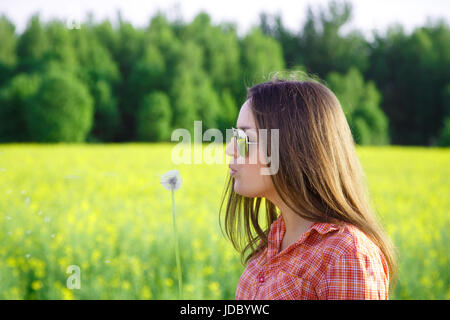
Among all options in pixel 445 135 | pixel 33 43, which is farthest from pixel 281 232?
pixel 445 135

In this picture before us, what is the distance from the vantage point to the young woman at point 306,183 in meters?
0.94

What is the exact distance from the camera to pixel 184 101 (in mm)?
23625

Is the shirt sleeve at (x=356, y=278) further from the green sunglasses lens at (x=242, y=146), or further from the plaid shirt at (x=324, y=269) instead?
the green sunglasses lens at (x=242, y=146)

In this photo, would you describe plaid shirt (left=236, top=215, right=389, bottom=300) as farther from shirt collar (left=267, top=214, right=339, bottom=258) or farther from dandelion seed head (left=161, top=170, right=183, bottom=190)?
dandelion seed head (left=161, top=170, right=183, bottom=190)

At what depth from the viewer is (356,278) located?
2.77 ft

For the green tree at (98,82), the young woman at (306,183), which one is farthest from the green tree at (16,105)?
the young woman at (306,183)

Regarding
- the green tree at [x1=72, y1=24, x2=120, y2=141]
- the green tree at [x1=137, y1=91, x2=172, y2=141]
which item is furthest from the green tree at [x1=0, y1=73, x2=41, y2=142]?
the green tree at [x1=137, y1=91, x2=172, y2=141]

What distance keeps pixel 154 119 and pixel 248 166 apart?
69.4 feet

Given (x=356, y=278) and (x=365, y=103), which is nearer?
(x=356, y=278)

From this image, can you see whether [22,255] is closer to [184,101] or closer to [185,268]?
[185,268]

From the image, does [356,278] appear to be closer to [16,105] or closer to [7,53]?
[7,53]

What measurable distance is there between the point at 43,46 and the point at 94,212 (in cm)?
1391

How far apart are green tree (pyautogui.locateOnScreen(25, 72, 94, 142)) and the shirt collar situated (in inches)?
666

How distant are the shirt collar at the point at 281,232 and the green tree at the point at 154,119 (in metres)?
19.2
